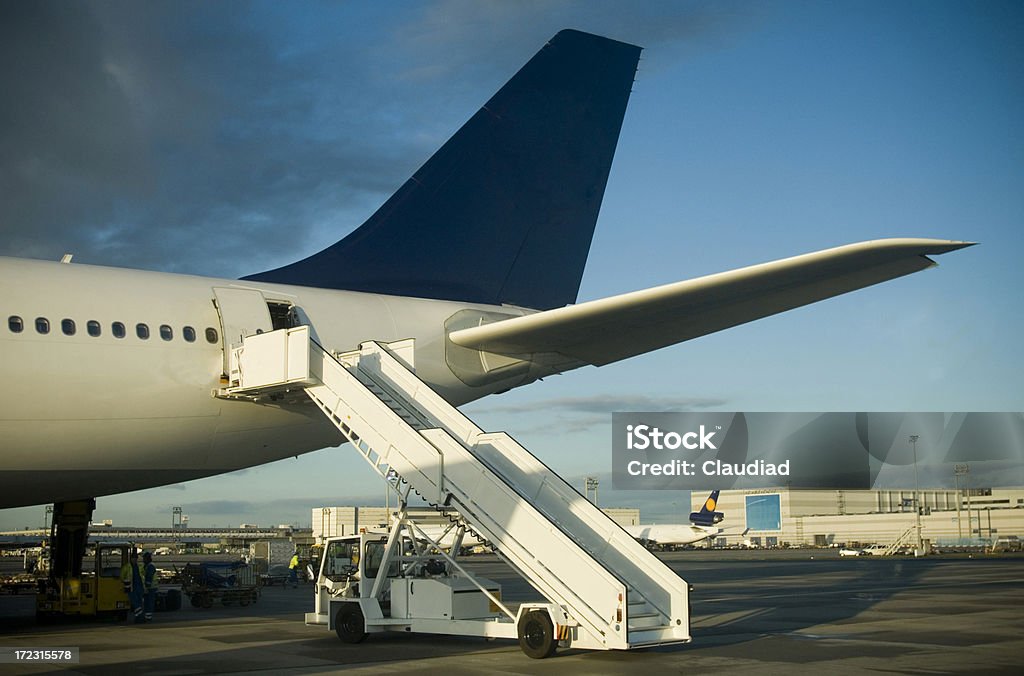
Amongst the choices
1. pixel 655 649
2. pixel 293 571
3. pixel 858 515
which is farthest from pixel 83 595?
pixel 858 515

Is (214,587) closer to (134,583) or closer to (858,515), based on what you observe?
(134,583)

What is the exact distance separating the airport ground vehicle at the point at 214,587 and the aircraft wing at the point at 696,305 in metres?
13.3

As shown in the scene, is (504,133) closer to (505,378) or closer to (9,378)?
(505,378)

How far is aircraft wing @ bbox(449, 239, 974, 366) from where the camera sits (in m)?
13.3

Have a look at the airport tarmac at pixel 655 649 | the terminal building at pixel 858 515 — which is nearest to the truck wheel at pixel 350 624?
the airport tarmac at pixel 655 649

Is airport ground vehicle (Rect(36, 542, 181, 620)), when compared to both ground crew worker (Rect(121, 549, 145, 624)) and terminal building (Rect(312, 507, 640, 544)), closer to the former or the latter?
ground crew worker (Rect(121, 549, 145, 624))

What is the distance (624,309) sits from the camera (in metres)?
15.2

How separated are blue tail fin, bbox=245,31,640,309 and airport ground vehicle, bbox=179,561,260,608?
452 inches

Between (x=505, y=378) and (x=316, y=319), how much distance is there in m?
3.64

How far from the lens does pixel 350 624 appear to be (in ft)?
53.2

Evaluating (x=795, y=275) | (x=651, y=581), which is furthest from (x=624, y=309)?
(x=651, y=581)

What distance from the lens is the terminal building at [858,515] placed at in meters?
131

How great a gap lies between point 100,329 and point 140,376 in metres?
0.94

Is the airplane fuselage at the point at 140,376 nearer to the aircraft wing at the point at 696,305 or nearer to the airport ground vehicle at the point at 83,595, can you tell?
the aircraft wing at the point at 696,305
